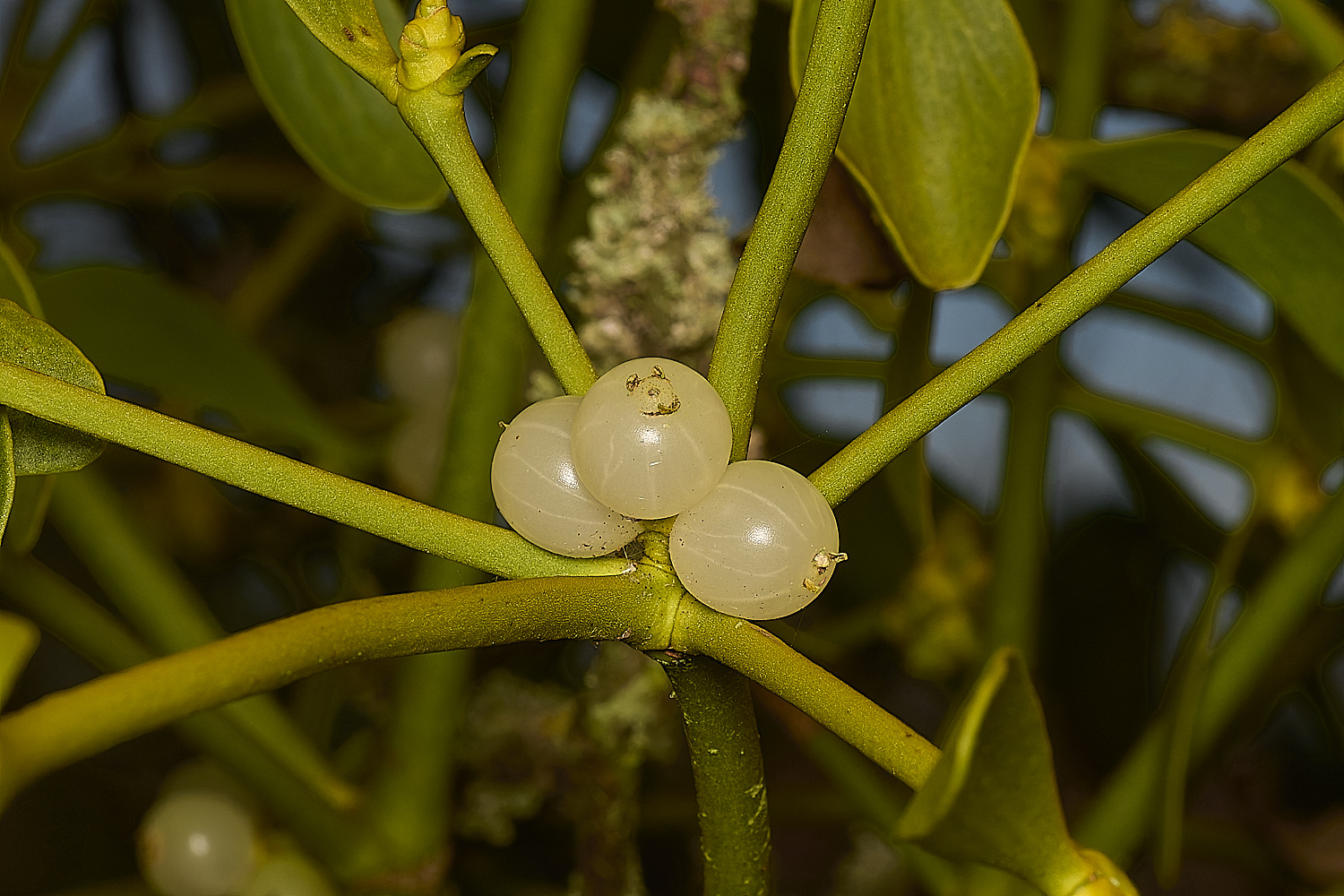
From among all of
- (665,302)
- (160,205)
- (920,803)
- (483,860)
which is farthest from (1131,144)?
(160,205)

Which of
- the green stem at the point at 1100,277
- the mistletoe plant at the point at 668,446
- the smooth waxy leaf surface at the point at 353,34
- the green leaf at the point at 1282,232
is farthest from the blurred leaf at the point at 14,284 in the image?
the green leaf at the point at 1282,232

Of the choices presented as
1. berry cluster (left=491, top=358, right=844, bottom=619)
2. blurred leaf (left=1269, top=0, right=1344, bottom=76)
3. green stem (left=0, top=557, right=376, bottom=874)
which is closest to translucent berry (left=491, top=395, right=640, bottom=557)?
berry cluster (left=491, top=358, right=844, bottom=619)

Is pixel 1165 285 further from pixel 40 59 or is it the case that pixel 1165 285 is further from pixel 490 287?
pixel 40 59

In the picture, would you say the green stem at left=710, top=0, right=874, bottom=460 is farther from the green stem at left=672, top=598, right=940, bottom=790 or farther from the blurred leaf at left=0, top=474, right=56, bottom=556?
the blurred leaf at left=0, top=474, right=56, bottom=556

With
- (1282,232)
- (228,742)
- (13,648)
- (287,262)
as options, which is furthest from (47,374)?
(287,262)

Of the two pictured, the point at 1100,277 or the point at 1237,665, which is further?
the point at 1237,665

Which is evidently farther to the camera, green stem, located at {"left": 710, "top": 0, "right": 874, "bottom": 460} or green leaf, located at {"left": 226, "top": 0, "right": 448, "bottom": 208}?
green leaf, located at {"left": 226, "top": 0, "right": 448, "bottom": 208}

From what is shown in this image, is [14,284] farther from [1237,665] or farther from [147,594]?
[1237,665]
